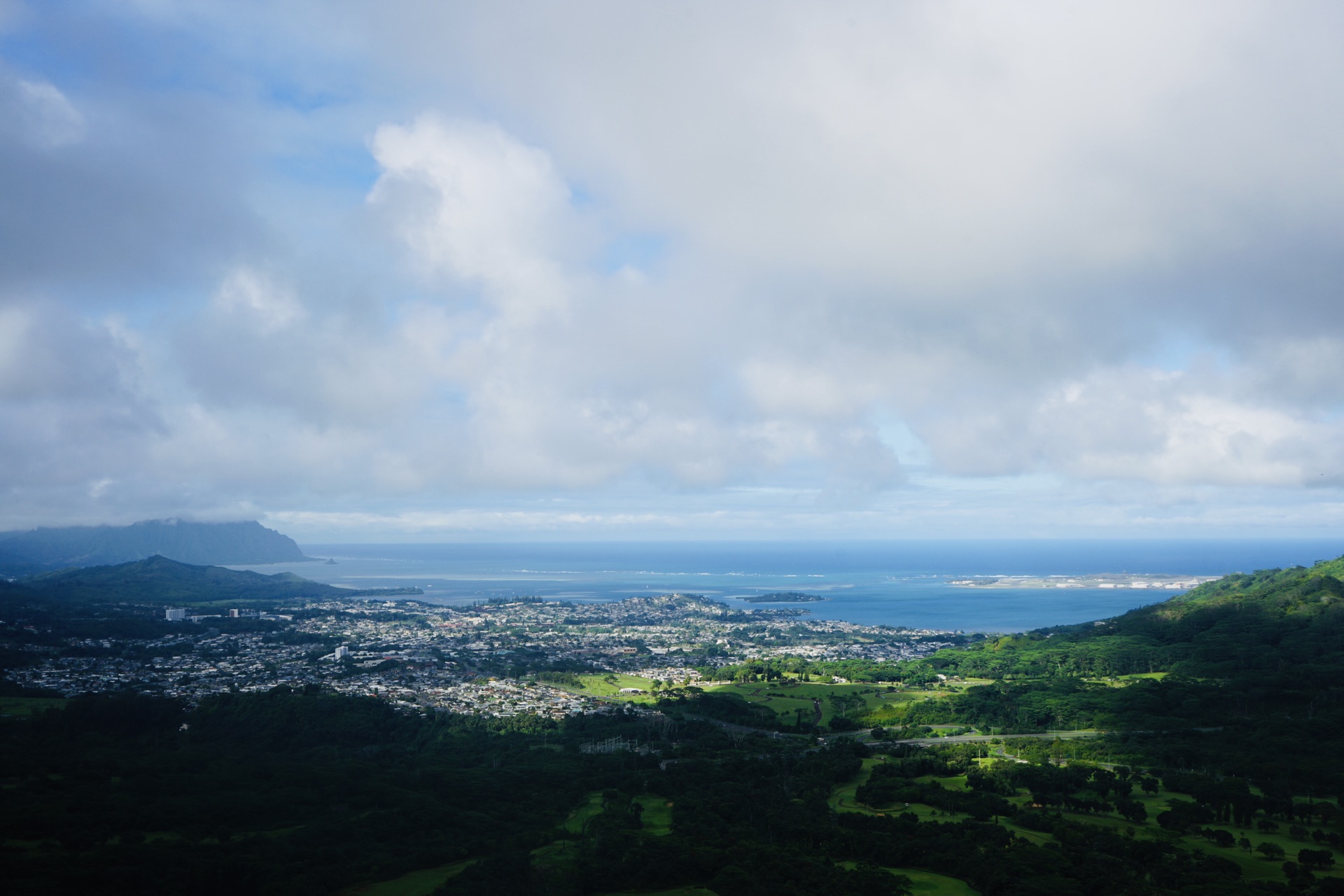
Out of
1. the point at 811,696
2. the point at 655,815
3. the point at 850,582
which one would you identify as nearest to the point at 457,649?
A: the point at 811,696

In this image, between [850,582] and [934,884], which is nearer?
[934,884]

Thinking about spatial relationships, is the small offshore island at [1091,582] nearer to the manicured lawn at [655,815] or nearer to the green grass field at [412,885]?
the manicured lawn at [655,815]

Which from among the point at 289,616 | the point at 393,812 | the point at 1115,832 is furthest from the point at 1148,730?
the point at 289,616

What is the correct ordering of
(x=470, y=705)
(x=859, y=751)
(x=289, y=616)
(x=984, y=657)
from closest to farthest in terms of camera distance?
(x=859, y=751) < (x=470, y=705) < (x=984, y=657) < (x=289, y=616)

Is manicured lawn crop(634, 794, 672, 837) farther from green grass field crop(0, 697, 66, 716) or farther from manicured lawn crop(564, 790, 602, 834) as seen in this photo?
green grass field crop(0, 697, 66, 716)

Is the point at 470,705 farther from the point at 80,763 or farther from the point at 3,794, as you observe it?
the point at 3,794

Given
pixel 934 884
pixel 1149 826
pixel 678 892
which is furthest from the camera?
pixel 1149 826

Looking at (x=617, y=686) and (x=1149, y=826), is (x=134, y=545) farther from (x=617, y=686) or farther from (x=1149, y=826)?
(x=1149, y=826)
